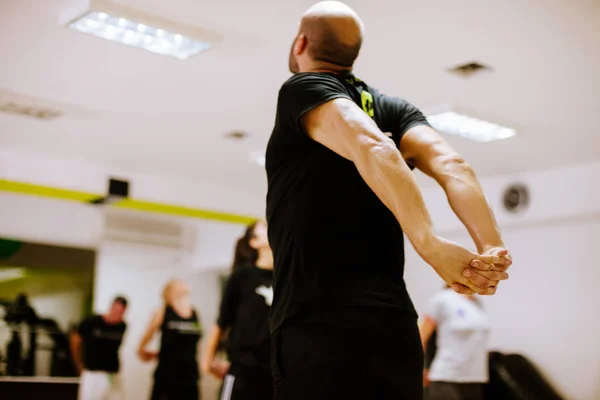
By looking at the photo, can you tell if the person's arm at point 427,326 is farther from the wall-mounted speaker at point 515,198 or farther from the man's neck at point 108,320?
the man's neck at point 108,320

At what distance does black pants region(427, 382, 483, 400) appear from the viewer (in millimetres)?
4773

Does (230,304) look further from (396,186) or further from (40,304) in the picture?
(40,304)

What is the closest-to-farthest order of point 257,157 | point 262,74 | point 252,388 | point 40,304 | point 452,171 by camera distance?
point 452,171 < point 252,388 < point 262,74 < point 257,157 < point 40,304

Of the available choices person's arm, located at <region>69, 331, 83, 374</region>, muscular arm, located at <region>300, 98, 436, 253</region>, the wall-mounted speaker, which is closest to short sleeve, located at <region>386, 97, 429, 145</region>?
muscular arm, located at <region>300, 98, 436, 253</region>

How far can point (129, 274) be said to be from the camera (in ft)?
26.5

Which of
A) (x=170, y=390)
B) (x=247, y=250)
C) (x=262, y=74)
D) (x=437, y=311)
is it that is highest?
(x=262, y=74)

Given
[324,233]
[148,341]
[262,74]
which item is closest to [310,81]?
[324,233]

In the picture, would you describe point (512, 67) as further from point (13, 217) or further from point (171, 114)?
point (13, 217)

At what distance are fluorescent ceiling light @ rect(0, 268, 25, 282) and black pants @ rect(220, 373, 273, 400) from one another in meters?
4.31

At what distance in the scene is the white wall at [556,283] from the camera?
6.60 metres

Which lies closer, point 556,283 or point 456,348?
point 456,348

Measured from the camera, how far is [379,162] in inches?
49.1

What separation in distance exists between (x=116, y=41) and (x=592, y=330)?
4771 millimetres

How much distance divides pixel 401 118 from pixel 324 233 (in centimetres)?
36
